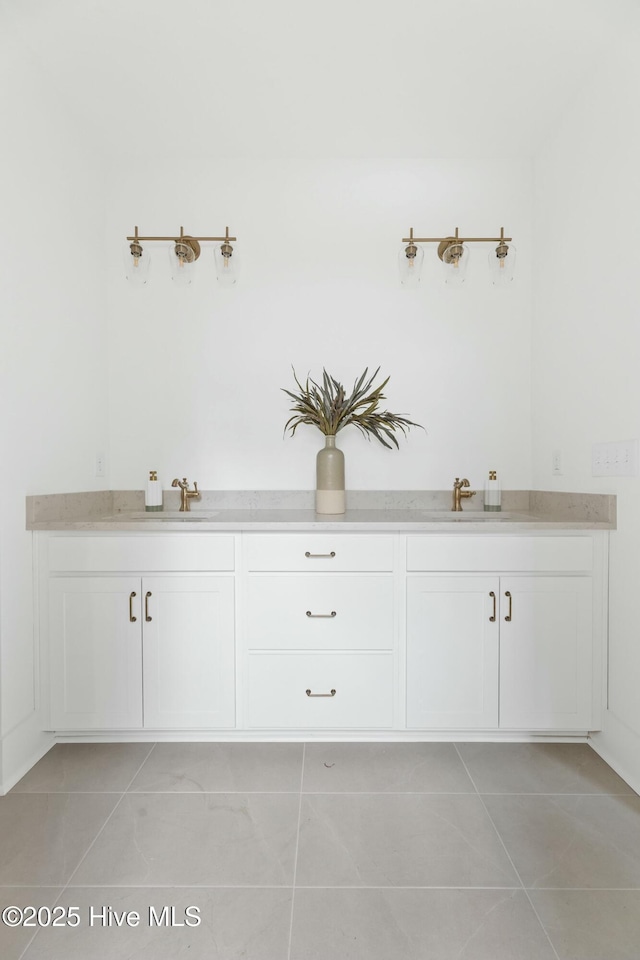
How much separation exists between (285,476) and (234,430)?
0.34 m

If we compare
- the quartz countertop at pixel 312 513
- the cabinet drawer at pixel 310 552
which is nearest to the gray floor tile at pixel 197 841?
the cabinet drawer at pixel 310 552

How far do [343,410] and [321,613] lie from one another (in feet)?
3.10

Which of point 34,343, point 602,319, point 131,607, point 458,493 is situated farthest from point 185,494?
point 602,319

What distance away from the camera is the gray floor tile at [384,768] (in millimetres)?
1793

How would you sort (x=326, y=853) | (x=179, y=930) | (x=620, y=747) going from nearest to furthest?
(x=179, y=930) → (x=326, y=853) → (x=620, y=747)

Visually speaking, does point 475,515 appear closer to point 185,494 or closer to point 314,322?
point 314,322

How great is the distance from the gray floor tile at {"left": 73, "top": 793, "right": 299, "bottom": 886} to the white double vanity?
1.15ft

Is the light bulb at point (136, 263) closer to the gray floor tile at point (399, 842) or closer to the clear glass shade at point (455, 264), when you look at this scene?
the clear glass shade at point (455, 264)

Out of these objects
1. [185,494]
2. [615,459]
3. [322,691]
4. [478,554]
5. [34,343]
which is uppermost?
[34,343]

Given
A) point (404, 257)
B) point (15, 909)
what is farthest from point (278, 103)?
point (15, 909)

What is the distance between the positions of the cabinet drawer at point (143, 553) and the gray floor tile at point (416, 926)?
3.62ft

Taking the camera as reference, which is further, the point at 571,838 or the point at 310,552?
the point at 310,552

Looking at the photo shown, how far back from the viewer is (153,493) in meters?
2.54

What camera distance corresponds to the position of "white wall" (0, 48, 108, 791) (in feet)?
6.07
